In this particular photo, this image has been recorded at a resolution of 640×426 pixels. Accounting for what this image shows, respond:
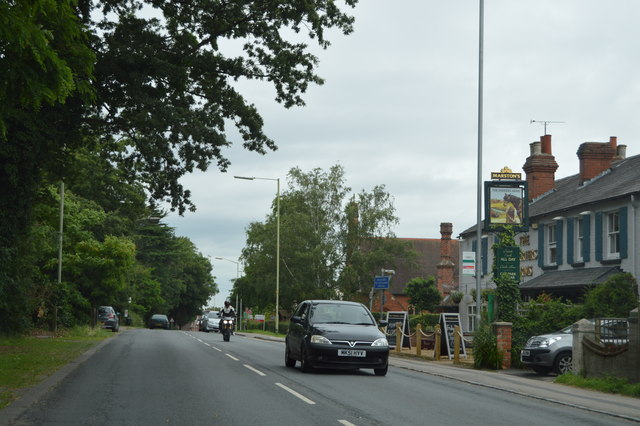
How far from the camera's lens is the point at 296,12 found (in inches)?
830

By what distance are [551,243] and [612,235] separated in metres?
5.18

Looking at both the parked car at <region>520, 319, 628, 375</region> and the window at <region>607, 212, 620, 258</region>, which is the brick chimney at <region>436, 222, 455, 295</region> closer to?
the window at <region>607, 212, 620, 258</region>

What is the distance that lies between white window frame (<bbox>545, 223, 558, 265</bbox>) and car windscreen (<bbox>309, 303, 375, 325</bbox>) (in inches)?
783

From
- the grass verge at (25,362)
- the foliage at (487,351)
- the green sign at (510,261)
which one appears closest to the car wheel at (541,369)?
the foliage at (487,351)

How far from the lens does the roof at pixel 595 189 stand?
3238cm

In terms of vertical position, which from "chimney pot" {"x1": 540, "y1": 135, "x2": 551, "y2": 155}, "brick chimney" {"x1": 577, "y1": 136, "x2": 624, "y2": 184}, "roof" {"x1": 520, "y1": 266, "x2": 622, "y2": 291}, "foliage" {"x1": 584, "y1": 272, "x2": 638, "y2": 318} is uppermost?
"chimney pot" {"x1": 540, "y1": 135, "x2": 551, "y2": 155}

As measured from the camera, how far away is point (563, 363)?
20.2 meters

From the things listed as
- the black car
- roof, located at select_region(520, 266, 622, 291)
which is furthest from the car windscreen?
roof, located at select_region(520, 266, 622, 291)

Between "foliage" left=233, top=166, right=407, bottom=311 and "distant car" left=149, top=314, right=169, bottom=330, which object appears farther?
"distant car" left=149, top=314, right=169, bottom=330

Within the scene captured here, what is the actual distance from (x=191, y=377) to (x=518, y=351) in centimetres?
1060

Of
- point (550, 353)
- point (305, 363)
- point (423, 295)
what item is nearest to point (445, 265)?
point (423, 295)

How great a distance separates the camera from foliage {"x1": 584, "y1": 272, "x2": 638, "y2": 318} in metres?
26.4

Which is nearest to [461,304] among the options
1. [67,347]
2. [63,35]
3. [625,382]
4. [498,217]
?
[498,217]

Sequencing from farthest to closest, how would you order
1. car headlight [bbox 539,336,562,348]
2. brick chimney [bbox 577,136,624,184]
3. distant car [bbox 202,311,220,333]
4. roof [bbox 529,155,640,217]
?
distant car [bbox 202,311,220,333]
brick chimney [bbox 577,136,624,184]
roof [bbox 529,155,640,217]
car headlight [bbox 539,336,562,348]
